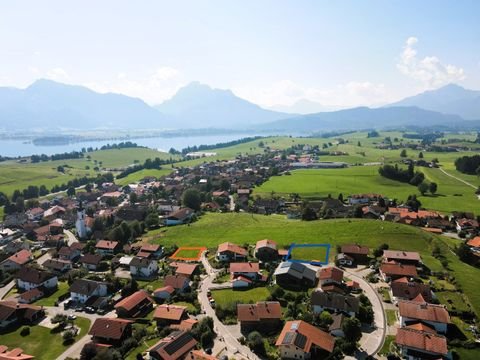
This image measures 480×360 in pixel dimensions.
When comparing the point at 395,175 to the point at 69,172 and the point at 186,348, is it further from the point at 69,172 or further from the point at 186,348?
the point at 69,172

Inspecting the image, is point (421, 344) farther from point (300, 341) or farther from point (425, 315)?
point (300, 341)

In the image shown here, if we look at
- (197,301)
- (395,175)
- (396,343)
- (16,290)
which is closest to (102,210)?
(16,290)

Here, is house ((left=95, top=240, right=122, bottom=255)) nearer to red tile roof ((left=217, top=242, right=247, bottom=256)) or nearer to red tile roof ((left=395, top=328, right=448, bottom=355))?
red tile roof ((left=217, top=242, right=247, bottom=256))

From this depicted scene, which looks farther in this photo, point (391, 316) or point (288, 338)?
point (391, 316)

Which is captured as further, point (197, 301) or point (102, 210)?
point (102, 210)

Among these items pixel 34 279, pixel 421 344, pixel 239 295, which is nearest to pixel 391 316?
pixel 421 344

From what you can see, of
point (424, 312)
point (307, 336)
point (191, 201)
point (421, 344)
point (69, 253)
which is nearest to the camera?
point (421, 344)

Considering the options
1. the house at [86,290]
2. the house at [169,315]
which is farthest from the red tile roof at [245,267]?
the house at [86,290]
